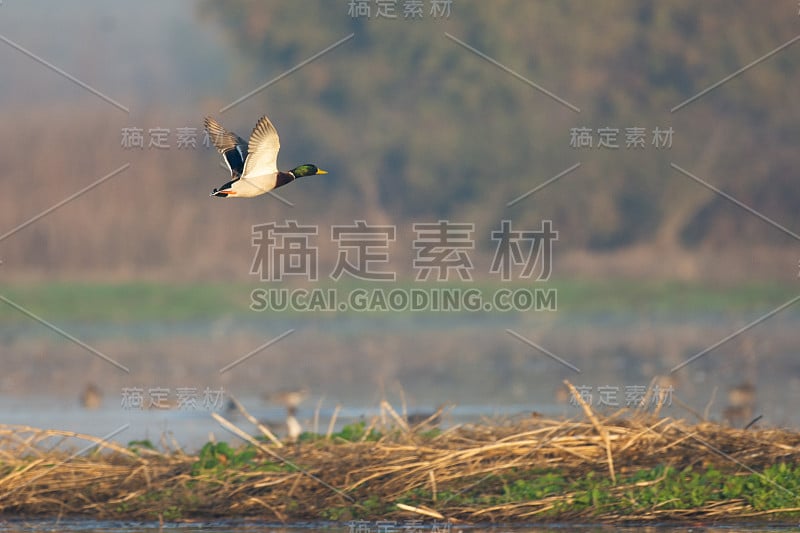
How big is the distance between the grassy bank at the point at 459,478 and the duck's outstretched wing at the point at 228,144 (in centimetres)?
177

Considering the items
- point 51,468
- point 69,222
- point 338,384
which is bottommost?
point 51,468

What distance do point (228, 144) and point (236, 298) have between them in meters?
16.1

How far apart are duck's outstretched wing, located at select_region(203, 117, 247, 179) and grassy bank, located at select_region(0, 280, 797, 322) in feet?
47.6

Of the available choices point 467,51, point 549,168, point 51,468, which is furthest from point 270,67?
point 51,468

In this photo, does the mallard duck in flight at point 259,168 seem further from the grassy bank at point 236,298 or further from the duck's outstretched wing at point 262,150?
the grassy bank at point 236,298

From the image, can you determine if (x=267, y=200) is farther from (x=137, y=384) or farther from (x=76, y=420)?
(x=76, y=420)

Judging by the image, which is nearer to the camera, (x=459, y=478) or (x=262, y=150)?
(x=262, y=150)

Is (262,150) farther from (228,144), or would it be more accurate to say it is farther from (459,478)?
(459,478)

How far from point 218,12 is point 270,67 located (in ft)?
6.11

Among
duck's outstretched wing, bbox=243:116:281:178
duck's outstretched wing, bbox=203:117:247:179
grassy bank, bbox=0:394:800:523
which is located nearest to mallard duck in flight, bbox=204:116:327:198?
duck's outstretched wing, bbox=243:116:281:178

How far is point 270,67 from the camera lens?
35531 millimetres

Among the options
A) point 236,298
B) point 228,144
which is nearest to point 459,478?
point 228,144

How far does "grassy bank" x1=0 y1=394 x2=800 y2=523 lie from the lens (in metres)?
7.91

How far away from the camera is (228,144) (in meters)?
8.45
